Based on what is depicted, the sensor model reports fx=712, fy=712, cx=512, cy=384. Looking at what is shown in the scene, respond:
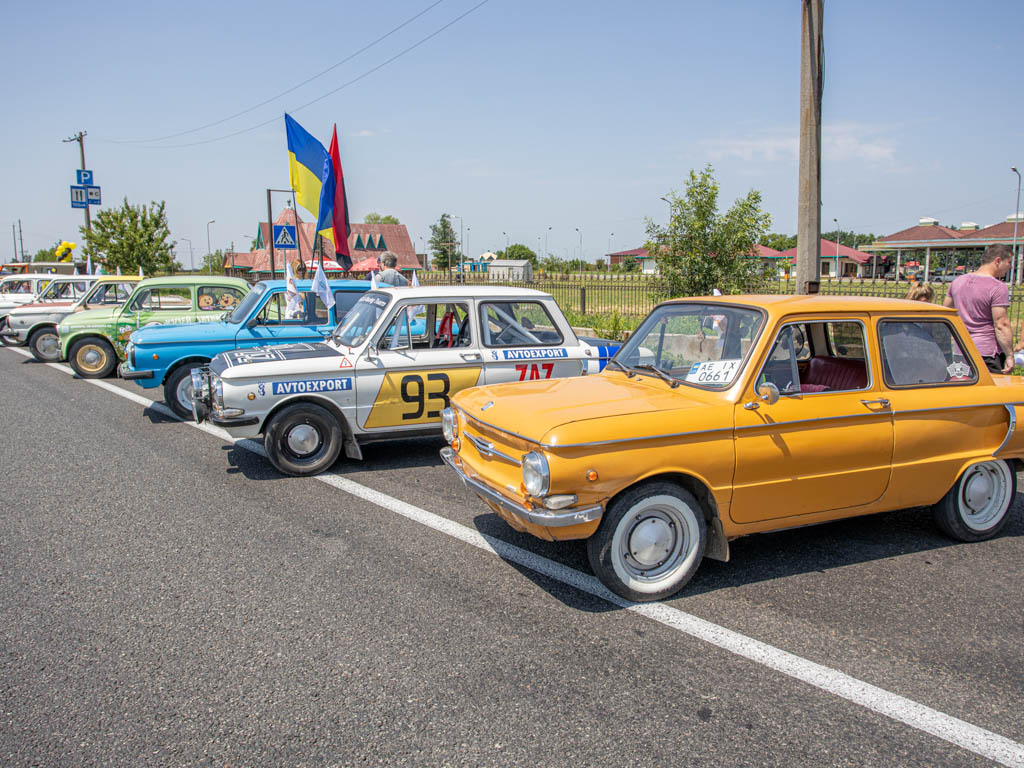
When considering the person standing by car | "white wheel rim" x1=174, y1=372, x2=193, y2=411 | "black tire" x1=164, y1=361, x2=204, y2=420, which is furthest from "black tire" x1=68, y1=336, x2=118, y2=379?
the person standing by car

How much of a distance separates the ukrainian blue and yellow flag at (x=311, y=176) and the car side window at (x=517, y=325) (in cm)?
466

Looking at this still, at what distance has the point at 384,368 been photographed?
6.55 m

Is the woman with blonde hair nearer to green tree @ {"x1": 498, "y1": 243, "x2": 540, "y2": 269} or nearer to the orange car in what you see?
the orange car

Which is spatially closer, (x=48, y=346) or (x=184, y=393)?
(x=184, y=393)

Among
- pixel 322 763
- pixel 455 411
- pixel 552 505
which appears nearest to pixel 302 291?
pixel 455 411

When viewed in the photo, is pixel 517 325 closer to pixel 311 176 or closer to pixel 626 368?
pixel 626 368

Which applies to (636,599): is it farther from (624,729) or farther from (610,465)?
(624,729)

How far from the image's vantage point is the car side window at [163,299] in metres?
11.0

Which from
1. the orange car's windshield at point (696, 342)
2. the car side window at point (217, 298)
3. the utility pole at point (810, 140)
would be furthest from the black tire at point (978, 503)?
the car side window at point (217, 298)

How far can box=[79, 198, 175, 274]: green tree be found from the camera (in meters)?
40.8

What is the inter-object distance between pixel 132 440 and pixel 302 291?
260 centimetres

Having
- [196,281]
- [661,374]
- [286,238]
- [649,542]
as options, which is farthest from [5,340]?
[649,542]

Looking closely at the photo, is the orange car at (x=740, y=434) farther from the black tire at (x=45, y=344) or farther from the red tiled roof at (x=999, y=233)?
the red tiled roof at (x=999, y=233)

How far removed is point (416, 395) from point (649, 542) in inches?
130
